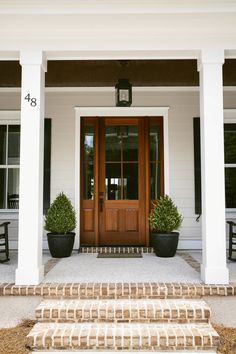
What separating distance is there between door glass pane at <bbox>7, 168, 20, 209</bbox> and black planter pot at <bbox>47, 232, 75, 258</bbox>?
109 cm

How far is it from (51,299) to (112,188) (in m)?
2.61

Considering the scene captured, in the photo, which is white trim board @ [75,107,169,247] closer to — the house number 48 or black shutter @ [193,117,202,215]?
black shutter @ [193,117,202,215]

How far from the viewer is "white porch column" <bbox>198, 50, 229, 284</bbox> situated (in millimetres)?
3562

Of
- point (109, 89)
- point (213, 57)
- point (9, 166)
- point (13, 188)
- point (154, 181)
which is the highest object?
point (109, 89)

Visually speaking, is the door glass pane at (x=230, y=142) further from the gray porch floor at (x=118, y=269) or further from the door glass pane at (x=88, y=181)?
the door glass pane at (x=88, y=181)

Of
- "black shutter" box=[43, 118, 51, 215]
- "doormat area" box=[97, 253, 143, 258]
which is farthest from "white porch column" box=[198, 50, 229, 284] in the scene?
"black shutter" box=[43, 118, 51, 215]

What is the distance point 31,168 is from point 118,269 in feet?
5.09

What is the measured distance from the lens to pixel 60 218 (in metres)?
4.84

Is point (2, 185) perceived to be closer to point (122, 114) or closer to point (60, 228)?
point (60, 228)

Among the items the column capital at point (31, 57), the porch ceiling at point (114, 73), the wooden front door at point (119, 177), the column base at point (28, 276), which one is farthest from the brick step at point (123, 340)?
the porch ceiling at point (114, 73)

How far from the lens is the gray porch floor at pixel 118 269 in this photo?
3.59 meters

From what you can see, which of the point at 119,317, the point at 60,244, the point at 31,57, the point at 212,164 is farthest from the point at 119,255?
the point at 31,57

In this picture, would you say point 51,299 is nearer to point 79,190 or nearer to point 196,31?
point 79,190

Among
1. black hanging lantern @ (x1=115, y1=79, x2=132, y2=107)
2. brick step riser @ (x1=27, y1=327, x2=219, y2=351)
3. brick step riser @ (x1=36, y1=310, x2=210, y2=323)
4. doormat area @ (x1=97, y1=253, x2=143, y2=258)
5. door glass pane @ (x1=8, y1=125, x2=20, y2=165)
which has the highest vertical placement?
black hanging lantern @ (x1=115, y1=79, x2=132, y2=107)
